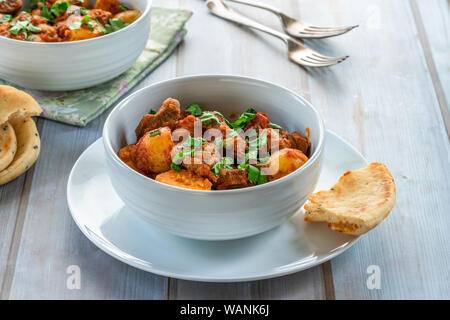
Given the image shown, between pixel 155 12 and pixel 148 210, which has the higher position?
pixel 148 210

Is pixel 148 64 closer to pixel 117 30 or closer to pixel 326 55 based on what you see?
pixel 117 30

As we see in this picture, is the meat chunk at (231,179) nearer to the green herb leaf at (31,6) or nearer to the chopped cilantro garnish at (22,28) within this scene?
the chopped cilantro garnish at (22,28)

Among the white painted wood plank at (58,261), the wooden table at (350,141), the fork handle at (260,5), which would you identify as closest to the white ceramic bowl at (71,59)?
the wooden table at (350,141)

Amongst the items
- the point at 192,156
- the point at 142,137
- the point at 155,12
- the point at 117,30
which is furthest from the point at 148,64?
the point at 192,156

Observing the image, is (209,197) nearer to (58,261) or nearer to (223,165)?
(223,165)

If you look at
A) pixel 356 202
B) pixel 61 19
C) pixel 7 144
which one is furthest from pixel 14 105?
pixel 356 202

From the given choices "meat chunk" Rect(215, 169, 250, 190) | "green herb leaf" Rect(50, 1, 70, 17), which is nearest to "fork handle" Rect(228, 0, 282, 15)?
"green herb leaf" Rect(50, 1, 70, 17)

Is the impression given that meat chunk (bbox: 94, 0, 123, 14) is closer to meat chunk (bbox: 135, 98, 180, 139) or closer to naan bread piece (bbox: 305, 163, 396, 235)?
meat chunk (bbox: 135, 98, 180, 139)
